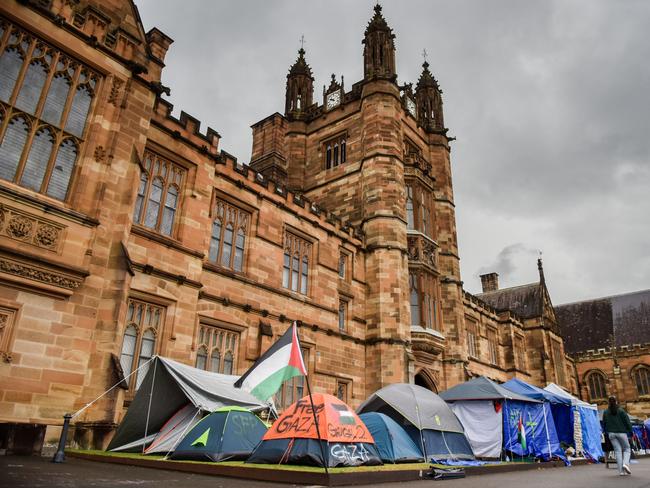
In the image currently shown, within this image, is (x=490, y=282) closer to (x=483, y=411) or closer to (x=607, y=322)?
(x=607, y=322)

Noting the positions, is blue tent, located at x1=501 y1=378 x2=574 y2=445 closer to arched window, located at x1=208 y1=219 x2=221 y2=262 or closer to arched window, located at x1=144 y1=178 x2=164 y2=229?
arched window, located at x1=208 y1=219 x2=221 y2=262

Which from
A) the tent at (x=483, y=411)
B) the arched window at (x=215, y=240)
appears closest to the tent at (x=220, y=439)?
the arched window at (x=215, y=240)

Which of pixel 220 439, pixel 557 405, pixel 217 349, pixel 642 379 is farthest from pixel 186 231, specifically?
pixel 642 379

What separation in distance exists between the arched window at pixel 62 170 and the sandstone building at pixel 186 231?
3cm

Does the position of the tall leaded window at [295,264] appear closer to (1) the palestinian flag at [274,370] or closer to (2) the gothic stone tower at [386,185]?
(2) the gothic stone tower at [386,185]

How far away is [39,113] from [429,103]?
23902 millimetres

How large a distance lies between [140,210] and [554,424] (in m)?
15.0

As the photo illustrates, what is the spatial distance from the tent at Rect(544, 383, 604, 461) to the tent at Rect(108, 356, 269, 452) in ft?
40.8

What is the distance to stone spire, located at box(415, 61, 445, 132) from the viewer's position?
28.7 meters

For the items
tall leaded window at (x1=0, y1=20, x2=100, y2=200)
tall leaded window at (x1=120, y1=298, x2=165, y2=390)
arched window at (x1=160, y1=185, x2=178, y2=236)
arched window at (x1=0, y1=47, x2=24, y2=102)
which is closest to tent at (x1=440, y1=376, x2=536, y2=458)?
tall leaded window at (x1=120, y1=298, x2=165, y2=390)

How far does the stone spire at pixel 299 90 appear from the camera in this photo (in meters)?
28.0

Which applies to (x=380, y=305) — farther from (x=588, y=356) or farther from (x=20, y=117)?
(x=588, y=356)

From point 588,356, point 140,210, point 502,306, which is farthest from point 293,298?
point 588,356

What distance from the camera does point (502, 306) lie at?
1780 inches
